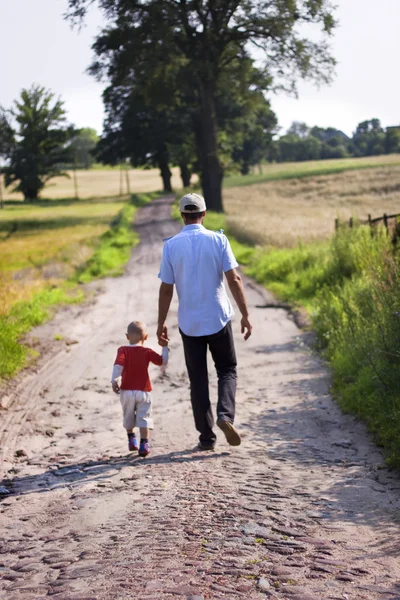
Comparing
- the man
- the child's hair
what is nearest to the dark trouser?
the man

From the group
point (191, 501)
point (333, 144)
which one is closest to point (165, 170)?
point (333, 144)

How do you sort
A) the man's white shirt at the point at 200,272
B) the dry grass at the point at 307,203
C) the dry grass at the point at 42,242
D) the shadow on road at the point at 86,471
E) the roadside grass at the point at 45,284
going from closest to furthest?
the shadow on road at the point at 86,471 < the man's white shirt at the point at 200,272 < the roadside grass at the point at 45,284 < the dry grass at the point at 42,242 < the dry grass at the point at 307,203

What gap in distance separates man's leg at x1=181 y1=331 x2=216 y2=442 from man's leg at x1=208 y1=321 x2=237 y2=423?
0.38ft

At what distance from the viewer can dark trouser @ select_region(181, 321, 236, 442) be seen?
22.4 ft

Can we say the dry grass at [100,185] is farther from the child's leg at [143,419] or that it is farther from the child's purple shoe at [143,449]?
the child's purple shoe at [143,449]

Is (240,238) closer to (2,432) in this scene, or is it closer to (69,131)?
(2,432)

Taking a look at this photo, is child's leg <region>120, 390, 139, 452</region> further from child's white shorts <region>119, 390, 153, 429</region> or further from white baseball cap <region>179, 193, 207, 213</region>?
white baseball cap <region>179, 193, 207, 213</region>

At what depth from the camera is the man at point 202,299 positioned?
6.71 meters

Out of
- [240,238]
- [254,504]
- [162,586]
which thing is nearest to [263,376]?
[254,504]

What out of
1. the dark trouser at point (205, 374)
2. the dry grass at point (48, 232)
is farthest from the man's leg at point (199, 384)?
the dry grass at point (48, 232)

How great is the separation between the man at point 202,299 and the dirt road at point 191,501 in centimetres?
40

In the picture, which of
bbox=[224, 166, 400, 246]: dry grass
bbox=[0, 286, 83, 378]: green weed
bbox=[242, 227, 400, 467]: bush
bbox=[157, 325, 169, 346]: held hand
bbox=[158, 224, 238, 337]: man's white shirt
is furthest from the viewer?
bbox=[224, 166, 400, 246]: dry grass

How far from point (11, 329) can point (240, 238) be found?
20.7 meters

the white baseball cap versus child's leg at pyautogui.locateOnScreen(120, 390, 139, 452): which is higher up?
the white baseball cap
